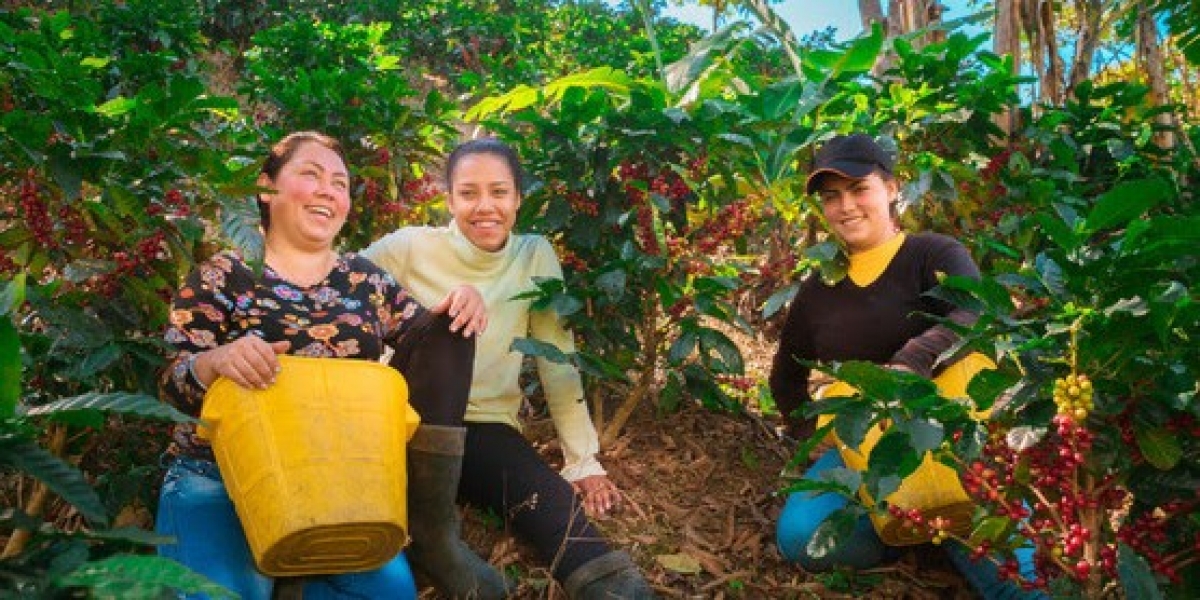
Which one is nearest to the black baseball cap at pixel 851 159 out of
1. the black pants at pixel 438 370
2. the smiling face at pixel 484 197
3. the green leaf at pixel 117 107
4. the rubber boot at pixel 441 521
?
the smiling face at pixel 484 197

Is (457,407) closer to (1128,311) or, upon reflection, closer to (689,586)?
(689,586)

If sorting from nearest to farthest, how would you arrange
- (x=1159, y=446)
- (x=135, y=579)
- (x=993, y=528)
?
(x=135, y=579) < (x=1159, y=446) < (x=993, y=528)

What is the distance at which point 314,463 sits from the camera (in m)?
1.64

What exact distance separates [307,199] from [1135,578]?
1.90m

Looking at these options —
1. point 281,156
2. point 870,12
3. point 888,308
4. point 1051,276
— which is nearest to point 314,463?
point 281,156

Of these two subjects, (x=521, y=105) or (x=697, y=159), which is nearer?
(x=697, y=159)

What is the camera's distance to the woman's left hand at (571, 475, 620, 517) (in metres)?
2.61

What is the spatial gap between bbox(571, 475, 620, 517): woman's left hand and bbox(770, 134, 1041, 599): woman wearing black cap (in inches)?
19.6

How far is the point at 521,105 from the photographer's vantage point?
3.03 meters

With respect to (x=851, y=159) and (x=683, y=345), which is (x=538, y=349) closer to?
(x=683, y=345)

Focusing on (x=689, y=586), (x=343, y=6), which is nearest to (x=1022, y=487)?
(x=689, y=586)

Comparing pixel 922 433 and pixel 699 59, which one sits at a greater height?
pixel 699 59

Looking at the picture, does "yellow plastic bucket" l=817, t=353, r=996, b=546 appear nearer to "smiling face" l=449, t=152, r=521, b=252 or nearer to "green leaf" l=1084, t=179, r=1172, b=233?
"green leaf" l=1084, t=179, r=1172, b=233

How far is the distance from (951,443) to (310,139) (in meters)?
1.71
